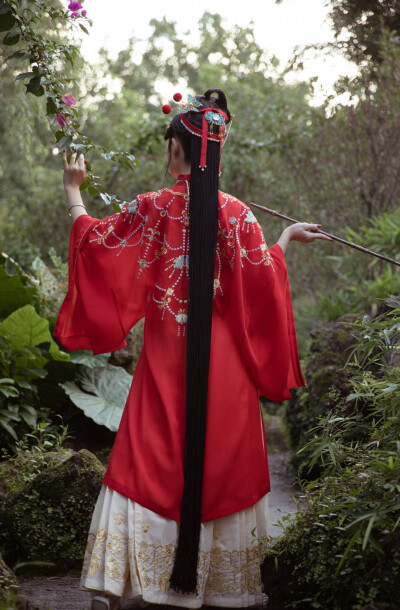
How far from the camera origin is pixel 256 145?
807cm

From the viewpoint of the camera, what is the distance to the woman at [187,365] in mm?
2336

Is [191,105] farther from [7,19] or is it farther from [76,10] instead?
[7,19]

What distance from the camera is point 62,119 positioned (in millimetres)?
2723

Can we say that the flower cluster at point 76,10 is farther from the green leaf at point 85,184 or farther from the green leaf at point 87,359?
the green leaf at point 87,359

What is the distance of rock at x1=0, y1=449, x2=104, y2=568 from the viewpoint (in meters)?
3.13

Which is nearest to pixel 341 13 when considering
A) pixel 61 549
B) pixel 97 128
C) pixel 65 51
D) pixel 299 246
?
pixel 65 51

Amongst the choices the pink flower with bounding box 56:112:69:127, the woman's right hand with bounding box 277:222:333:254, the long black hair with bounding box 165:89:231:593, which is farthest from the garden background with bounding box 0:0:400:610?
the woman's right hand with bounding box 277:222:333:254

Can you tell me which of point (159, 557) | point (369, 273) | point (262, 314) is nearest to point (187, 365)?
point (262, 314)

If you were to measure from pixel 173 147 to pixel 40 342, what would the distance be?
Answer: 176 centimetres

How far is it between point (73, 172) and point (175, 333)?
0.78m

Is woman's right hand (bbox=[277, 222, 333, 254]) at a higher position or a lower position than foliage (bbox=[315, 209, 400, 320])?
lower

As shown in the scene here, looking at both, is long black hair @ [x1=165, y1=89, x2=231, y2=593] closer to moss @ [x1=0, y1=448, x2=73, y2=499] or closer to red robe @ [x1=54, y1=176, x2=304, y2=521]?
red robe @ [x1=54, y1=176, x2=304, y2=521]

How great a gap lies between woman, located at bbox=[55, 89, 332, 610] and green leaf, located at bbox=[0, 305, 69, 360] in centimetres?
123

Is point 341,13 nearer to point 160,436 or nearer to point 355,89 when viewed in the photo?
point 160,436
